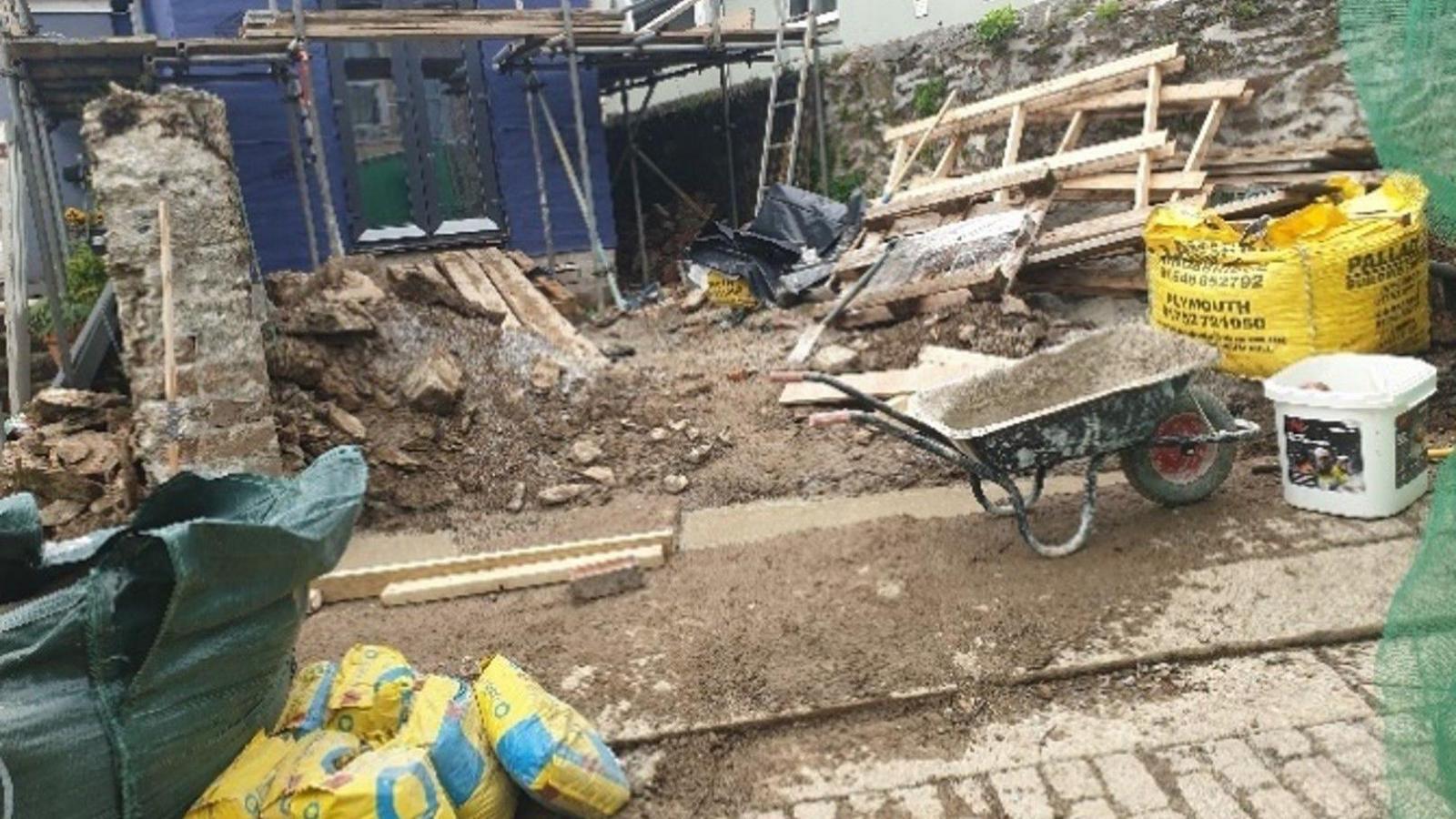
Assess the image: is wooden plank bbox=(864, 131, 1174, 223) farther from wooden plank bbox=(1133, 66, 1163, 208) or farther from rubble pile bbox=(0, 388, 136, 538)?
rubble pile bbox=(0, 388, 136, 538)

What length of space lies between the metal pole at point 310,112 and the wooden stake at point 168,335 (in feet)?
15.6

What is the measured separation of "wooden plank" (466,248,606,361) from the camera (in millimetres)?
8773

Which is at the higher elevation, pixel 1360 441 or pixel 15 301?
pixel 15 301

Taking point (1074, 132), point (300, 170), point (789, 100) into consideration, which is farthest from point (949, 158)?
point (300, 170)

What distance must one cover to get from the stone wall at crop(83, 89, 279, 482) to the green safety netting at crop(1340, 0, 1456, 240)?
555cm

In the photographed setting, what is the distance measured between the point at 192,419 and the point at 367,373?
1.43 m

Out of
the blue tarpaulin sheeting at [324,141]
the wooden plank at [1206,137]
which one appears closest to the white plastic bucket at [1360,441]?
the wooden plank at [1206,137]

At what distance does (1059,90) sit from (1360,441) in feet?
18.3

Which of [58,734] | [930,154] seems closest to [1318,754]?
[58,734]

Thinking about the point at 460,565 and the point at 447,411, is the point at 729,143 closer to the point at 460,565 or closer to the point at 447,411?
the point at 447,411

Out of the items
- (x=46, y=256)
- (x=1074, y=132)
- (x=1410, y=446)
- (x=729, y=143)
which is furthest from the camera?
(x=729, y=143)

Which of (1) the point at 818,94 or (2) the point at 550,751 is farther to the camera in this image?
(1) the point at 818,94

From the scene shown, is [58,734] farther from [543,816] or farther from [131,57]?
[131,57]

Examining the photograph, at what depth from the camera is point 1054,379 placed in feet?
17.9
